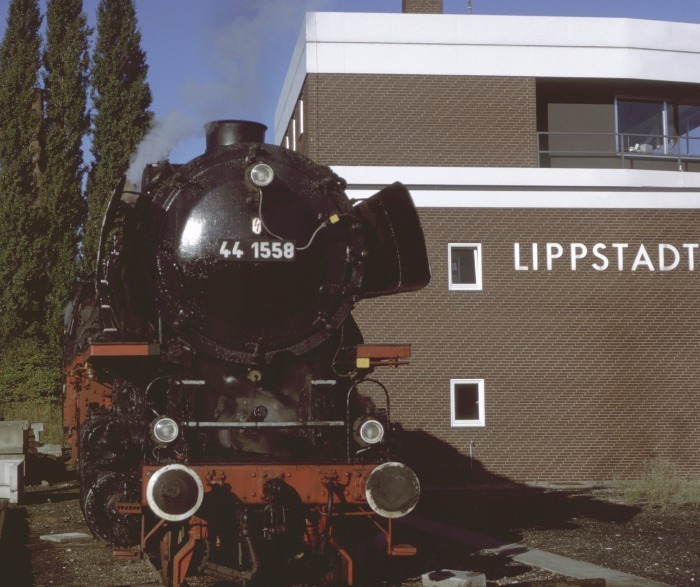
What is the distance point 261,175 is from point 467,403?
13089mm

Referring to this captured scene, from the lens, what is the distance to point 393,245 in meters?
8.90

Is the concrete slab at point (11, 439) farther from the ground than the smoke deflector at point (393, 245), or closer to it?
closer to it

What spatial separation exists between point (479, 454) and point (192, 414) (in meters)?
13.1

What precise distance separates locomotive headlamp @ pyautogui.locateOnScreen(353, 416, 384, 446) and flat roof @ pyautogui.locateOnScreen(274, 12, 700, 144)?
13.8 m

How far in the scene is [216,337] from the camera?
317 inches

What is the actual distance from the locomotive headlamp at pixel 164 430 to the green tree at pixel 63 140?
24.0 metres

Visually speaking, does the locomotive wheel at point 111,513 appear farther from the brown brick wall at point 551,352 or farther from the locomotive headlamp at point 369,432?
the brown brick wall at point 551,352

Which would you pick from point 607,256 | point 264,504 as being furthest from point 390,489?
point 607,256

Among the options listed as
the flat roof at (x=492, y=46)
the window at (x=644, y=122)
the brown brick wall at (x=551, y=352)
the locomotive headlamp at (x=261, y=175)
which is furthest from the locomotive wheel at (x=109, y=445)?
the window at (x=644, y=122)

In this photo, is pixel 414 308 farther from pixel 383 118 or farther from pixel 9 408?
pixel 9 408

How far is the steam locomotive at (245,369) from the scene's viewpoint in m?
7.59

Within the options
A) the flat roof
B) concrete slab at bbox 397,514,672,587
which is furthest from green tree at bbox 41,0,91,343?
concrete slab at bbox 397,514,672,587

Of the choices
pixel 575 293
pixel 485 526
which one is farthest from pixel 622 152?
pixel 485 526

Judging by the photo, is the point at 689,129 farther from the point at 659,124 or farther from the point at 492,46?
the point at 492,46
